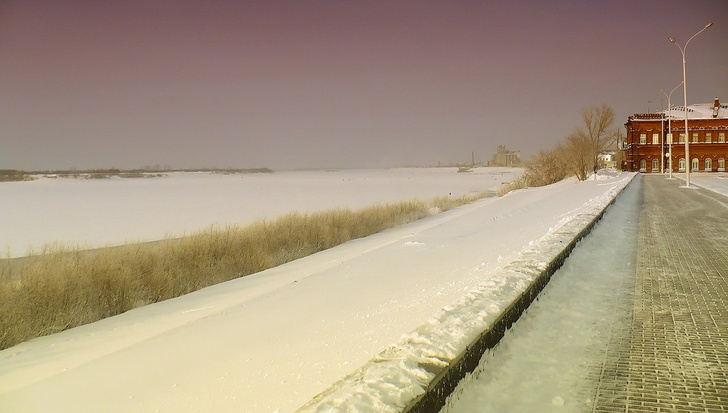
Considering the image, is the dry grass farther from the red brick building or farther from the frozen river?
the red brick building

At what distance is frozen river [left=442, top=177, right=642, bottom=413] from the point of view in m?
3.24

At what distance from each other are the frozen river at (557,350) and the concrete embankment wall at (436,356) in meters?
0.12

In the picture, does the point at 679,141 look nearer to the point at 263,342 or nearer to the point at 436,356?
the point at 263,342

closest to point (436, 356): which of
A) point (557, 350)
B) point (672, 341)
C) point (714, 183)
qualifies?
point (557, 350)

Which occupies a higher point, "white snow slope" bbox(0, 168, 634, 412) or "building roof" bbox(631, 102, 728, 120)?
"building roof" bbox(631, 102, 728, 120)

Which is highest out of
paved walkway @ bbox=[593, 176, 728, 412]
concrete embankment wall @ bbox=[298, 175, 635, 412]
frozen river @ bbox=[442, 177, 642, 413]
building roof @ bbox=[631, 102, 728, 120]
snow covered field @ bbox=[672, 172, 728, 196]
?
building roof @ bbox=[631, 102, 728, 120]

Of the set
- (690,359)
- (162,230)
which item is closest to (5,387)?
(690,359)

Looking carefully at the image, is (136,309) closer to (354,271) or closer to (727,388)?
(354,271)

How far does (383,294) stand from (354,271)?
7.86 feet

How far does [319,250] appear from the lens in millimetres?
17141

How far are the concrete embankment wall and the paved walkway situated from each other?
849 millimetres

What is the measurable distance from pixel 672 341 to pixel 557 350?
3.66 feet

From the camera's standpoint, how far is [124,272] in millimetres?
10781

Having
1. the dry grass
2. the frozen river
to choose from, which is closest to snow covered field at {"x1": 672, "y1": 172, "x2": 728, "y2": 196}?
the dry grass
